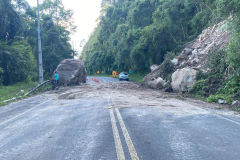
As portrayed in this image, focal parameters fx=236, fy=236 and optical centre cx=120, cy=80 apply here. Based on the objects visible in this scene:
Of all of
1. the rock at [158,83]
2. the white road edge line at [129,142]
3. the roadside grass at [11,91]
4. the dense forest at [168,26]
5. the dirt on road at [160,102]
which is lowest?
the roadside grass at [11,91]

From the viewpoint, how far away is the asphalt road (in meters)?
5.05

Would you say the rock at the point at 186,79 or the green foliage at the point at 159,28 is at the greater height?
the green foliage at the point at 159,28

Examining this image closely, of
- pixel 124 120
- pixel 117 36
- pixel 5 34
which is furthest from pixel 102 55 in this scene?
pixel 124 120

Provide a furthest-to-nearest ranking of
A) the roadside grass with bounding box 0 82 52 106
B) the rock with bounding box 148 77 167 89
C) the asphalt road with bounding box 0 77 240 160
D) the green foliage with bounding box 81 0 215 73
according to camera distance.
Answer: the green foliage with bounding box 81 0 215 73, the rock with bounding box 148 77 167 89, the roadside grass with bounding box 0 82 52 106, the asphalt road with bounding box 0 77 240 160

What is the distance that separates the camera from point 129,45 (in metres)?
48.5

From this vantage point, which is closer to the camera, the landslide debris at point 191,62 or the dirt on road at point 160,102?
the dirt on road at point 160,102

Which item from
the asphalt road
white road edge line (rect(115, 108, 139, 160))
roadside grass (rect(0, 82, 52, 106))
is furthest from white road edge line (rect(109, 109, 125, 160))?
roadside grass (rect(0, 82, 52, 106))

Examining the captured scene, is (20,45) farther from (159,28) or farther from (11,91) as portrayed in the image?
(159,28)

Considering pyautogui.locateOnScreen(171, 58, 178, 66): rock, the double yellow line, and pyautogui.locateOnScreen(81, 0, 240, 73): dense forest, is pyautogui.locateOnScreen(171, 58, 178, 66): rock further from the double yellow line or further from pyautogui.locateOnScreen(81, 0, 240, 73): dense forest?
the double yellow line

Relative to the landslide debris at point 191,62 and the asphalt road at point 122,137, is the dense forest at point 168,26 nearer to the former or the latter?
the landslide debris at point 191,62

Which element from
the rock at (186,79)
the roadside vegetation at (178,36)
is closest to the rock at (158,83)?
the roadside vegetation at (178,36)

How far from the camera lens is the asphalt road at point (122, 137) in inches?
199

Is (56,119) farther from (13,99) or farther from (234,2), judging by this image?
(234,2)

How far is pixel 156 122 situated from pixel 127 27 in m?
50.5
